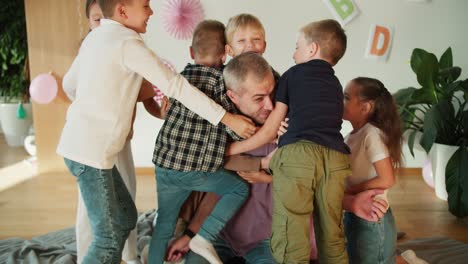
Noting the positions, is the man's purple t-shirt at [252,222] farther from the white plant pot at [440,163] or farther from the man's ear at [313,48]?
the white plant pot at [440,163]

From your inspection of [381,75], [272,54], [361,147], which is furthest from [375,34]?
[361,147]

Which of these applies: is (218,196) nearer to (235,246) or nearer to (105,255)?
(235,246)

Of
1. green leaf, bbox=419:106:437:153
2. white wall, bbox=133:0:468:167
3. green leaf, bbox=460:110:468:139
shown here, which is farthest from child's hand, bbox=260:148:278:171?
white wall, bbox=133:0:468:167

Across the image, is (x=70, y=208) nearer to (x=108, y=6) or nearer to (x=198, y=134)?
(x=198, y=134)

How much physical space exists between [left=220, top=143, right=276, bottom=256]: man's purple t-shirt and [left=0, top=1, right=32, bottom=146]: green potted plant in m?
3.39

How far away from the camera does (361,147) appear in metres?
1.74

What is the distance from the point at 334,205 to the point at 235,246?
0.55 m

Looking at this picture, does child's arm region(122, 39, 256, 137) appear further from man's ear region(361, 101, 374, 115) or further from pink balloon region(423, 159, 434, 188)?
pink balloon region(423, 159, 434, 188)

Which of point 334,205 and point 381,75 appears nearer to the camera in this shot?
point 334,205

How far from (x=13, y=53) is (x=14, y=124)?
0.75 meters

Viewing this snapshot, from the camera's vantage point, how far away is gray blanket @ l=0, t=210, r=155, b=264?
222 centimetres

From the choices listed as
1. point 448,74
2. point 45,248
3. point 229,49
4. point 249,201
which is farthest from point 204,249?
point 448,74

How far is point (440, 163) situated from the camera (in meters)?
3.09

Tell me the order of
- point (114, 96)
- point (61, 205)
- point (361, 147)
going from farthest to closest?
point (61, 205) < point (361, 147) < point (114, 96)
